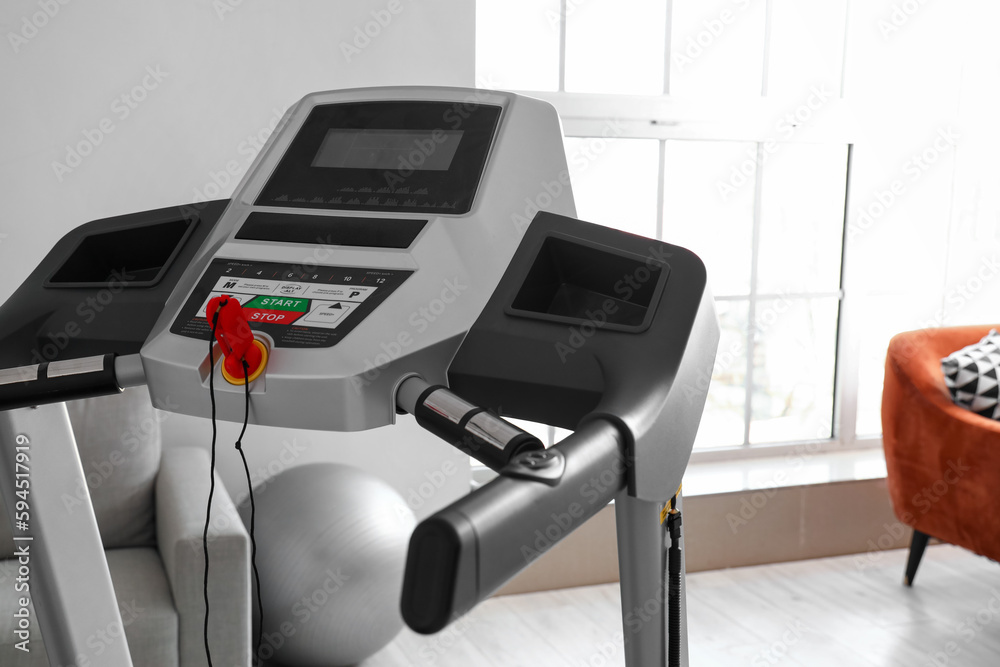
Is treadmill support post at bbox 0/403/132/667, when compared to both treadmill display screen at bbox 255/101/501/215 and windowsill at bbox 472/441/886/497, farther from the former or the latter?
windowsill at bbox 472/441/886/497

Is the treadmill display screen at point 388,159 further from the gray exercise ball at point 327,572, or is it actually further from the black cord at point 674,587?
the gray exercise ball at point 327,572

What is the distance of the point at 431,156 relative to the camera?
807 millimetres

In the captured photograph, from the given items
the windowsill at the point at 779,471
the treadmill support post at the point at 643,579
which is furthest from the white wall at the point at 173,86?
the treadmill support post at the point at 643,579

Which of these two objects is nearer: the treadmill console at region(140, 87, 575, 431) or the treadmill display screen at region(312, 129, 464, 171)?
the treadmill console at region(140, 87, 575, 431)

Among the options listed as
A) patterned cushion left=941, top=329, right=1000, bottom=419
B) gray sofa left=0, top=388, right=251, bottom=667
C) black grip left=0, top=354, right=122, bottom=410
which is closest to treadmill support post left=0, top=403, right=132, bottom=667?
black grip left=0, top=354, right=122, bottom=410

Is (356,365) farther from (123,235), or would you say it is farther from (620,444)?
(123,235)

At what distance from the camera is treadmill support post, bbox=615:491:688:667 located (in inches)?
29.5

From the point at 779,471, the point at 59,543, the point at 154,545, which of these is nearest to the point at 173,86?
the point at 154,545

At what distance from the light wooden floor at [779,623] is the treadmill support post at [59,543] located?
1468mm

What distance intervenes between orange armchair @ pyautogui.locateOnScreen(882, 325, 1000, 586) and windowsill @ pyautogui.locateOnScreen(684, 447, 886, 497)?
310 mm

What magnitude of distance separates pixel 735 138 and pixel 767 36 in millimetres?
394

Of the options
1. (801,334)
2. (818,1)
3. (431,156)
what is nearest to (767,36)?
(818,1)

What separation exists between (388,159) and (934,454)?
2412 millimetres

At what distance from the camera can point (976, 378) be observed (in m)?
2.75
